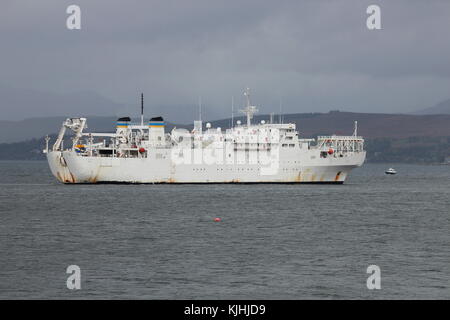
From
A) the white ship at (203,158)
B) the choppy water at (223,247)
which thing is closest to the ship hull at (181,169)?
the white ship at (203,158)

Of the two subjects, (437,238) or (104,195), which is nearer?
(437,238)

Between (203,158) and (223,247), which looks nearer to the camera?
(223,247)

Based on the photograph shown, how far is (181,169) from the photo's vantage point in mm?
75812

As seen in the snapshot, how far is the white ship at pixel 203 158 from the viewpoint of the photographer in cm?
7494

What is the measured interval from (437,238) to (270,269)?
13.7m

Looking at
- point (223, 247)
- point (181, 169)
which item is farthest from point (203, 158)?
point (223, 247)

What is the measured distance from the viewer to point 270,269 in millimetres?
29078

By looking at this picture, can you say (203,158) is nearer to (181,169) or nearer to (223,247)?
(181,169)

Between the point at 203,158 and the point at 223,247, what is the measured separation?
41.1 m

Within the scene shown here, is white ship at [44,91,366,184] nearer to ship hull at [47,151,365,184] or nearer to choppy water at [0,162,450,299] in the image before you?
ship hull at [47,151,365,184]

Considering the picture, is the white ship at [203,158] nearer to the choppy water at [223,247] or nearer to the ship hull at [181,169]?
the ship hull at [181,169]
